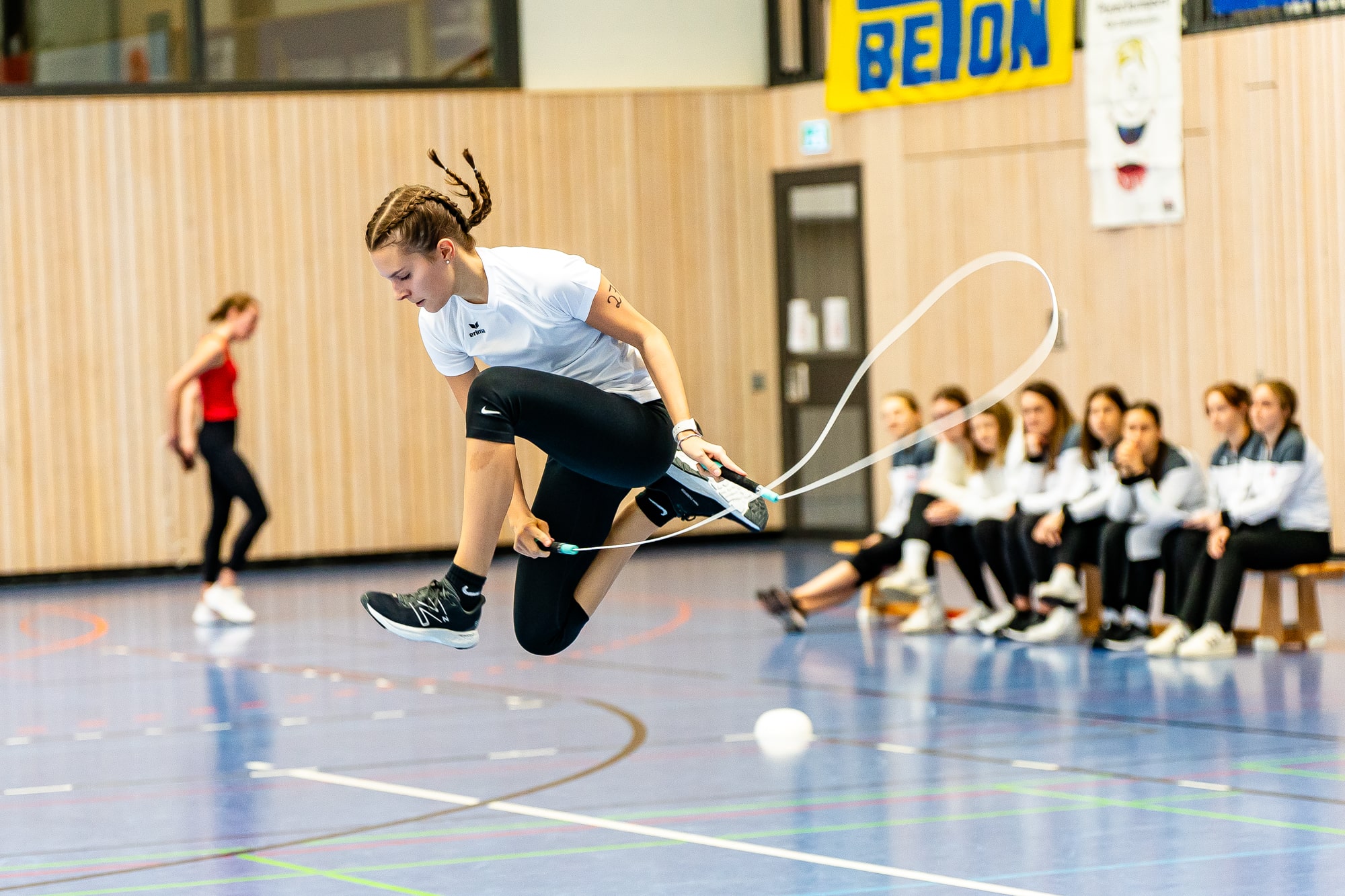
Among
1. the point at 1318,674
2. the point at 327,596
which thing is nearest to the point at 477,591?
the point at 1318,674

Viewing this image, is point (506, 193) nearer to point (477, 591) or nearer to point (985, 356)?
point (985, 356)

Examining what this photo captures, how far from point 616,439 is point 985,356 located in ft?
27.6

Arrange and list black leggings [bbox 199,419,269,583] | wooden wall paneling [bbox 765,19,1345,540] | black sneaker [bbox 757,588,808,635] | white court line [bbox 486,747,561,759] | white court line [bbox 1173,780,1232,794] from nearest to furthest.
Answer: white court line [bbox 1173,780,1232,794] → white court line [bbox 486,747,561,759] → black sneaker [bbox 757,588,808,635] → black leggings [bbox 199,419,269,583] → wooden wall paneling [bbox 765,19,1345,540]

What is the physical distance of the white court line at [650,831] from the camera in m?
4.85

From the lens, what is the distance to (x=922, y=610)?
949cm

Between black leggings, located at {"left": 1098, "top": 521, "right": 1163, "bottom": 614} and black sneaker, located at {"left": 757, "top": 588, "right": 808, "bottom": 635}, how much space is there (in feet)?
5.43

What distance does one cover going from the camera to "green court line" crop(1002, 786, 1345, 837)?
526 centimetres

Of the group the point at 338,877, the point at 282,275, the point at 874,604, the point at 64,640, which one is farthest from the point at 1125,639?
the point at 282,275

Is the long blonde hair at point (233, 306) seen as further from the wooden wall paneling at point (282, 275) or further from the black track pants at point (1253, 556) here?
the black track pants at point (1253, 556)

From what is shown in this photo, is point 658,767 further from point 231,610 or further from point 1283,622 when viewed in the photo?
point 231,610

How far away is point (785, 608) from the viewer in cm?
948

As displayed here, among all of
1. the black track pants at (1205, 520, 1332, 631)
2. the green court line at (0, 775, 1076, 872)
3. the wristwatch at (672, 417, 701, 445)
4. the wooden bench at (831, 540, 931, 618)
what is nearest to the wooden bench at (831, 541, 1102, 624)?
the wooden bench at (831, 540, 931, 618)

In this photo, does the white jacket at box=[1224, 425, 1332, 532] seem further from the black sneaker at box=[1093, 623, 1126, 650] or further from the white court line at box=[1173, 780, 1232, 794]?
the white court line at box=[1173, 780, 1232, 794]

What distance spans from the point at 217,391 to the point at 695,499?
588 centimetres
